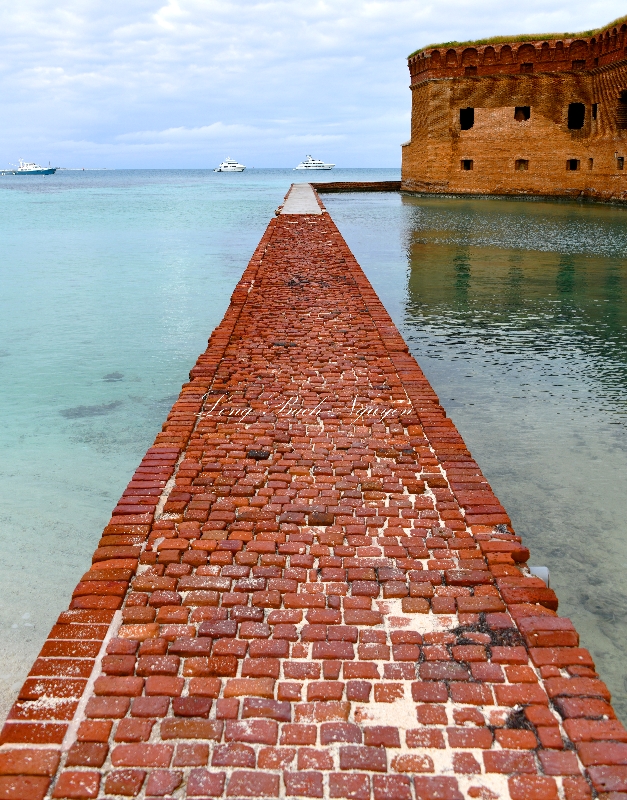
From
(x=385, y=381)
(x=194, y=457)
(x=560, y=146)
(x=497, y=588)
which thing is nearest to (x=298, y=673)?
(x=497, y=588)

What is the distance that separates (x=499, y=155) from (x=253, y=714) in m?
36.7

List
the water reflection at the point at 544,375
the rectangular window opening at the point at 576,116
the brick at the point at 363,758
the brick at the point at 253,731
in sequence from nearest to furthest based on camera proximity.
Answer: the brick at the point at 363,758
the brick at the point at 253,731
the water reflection at the point at 544,375
the rectangular window opening at the point at 576,116

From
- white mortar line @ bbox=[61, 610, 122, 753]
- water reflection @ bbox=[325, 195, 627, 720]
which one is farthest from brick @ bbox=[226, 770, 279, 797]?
water reflection @ bbox=[325, 195, 627, 720]

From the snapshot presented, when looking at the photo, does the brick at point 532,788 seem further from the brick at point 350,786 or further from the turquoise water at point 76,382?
the turquoise water at point 76,382

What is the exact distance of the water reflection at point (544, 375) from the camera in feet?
13.6

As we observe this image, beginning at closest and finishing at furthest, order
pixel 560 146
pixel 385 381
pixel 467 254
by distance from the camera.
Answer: pixel 385 381, pixel 467 254, pixel 560 146

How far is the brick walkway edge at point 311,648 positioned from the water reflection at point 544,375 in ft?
2.43

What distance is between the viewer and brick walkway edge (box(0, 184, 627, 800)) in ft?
7.40

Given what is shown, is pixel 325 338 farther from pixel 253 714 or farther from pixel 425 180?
pixel 425 180

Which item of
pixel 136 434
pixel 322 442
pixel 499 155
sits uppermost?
pixel 499 155

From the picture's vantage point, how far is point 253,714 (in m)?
2.46

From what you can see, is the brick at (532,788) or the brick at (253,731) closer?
the brick at (532,788)

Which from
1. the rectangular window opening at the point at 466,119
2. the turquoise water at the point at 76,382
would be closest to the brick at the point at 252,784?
the turquoise water at the point at 76,382

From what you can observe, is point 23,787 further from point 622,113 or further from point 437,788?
point 622,113
